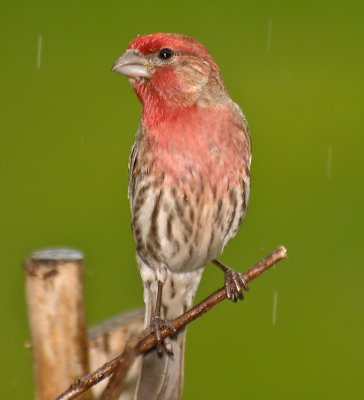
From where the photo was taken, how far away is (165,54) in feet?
17.1

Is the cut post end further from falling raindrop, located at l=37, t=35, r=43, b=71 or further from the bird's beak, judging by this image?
falling raindrop, located at l=37, t=35, r=43, b=71

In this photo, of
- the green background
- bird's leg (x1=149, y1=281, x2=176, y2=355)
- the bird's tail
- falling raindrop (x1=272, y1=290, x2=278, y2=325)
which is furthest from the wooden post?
falling raindrop (x1=272, y1=290, x2=278, y2=325)

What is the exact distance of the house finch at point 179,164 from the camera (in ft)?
17.1

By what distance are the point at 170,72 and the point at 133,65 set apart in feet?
0.64

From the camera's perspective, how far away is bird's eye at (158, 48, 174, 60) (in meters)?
5.19

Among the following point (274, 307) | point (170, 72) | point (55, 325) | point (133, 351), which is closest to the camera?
point (133, 351)

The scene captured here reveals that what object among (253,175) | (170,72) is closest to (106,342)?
(170,72)

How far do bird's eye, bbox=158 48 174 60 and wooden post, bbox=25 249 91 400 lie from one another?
1123 millimetres

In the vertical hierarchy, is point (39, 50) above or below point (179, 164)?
below

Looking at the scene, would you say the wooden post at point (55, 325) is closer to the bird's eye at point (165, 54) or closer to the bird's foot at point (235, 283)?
the bird's eye at point (165, 54)

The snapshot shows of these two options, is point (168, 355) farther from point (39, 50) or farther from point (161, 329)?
point (39, 50)

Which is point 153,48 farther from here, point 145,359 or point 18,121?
point 18,121

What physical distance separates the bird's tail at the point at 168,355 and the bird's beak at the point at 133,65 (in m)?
0.96

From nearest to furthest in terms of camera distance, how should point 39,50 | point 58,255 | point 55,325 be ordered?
point 55,325 → point 58,255 → point 39,50
